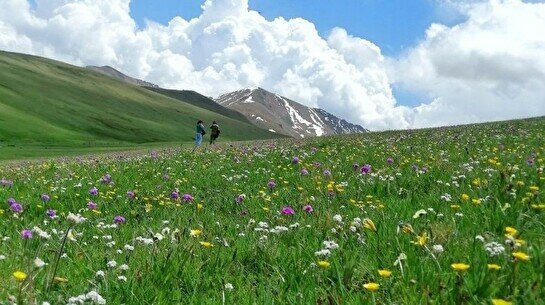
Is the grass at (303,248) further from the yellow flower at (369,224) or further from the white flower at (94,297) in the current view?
the white flower at (94,297)

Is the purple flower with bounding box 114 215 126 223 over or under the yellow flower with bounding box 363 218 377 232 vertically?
under

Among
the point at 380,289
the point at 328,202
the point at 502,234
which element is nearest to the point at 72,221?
the point at 380,289

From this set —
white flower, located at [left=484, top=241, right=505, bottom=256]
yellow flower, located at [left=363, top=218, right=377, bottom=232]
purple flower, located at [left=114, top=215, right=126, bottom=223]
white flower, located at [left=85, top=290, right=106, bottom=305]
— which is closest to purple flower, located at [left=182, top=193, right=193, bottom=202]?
purple flower, located at [left=114, top=215, right=126, bottom=223]

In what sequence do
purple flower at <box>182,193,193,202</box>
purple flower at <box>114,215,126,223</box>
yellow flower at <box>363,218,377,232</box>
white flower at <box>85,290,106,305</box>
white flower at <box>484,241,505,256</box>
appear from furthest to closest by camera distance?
purple flower at <box>182,193,193,202</box>, purple flower at <box>114,215,126,223</box>, yellow flower at <box>363,218,377,232</box>, white flower at <box>484,241,505,256</box>, white flower at <box>85,290,106,305</box>

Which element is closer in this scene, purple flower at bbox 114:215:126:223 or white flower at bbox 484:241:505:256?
white flower at bbox 484:241:505:256

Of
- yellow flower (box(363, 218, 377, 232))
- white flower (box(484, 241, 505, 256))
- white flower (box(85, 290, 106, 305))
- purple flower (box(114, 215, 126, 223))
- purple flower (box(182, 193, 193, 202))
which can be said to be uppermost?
white flower (box(484, 241, 505, 256))

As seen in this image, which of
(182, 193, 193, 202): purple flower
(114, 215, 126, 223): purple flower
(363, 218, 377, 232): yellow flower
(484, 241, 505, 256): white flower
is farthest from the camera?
(182, 193, 193, 202): purple flower

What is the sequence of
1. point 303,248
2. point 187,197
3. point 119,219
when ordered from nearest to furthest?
1. point 303,248
2. point 119,219
3. point 187,197

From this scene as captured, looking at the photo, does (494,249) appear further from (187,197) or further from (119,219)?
(187,197)

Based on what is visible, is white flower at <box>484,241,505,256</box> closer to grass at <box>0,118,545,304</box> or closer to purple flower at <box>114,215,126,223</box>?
grass at <box>0,118,545,304</box>

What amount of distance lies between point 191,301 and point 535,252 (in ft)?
7.75

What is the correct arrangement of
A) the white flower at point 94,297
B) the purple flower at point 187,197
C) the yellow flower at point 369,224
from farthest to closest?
the purple flower at point 187,197 < the yellow flower at point 369,224 < the white flower at point 94,297

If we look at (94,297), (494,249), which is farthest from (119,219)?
(494,249)

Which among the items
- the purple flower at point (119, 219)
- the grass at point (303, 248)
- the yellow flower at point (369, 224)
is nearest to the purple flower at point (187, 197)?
the grass at point (303, 248)
